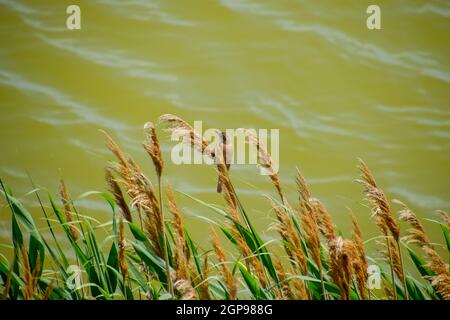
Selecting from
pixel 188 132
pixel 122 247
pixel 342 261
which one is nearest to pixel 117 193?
pixel 122 247

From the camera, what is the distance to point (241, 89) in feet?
25.7

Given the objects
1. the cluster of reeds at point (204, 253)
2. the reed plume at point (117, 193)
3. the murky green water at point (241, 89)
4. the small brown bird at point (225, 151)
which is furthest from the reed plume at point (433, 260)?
the murky green water at point (241, 89)

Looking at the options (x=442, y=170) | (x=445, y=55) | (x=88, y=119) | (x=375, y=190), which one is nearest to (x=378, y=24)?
(x=445, y=55)

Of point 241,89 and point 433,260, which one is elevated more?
point 241,89

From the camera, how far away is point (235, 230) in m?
3.22

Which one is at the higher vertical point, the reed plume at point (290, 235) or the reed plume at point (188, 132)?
the reed plume at point (188, 132)

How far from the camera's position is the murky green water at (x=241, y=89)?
7035 mm

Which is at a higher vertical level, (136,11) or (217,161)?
(136,11)

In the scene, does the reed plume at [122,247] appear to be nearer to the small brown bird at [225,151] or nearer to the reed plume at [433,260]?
the small brown bird at [225,151]

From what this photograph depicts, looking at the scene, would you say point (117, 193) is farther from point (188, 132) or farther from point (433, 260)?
point (433, 260)

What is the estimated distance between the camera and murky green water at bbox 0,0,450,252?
23.1 ft

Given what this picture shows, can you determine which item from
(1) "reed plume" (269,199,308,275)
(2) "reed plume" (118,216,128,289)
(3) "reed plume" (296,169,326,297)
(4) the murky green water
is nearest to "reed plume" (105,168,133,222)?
(2) "reed plume" (118,216,128,289)
